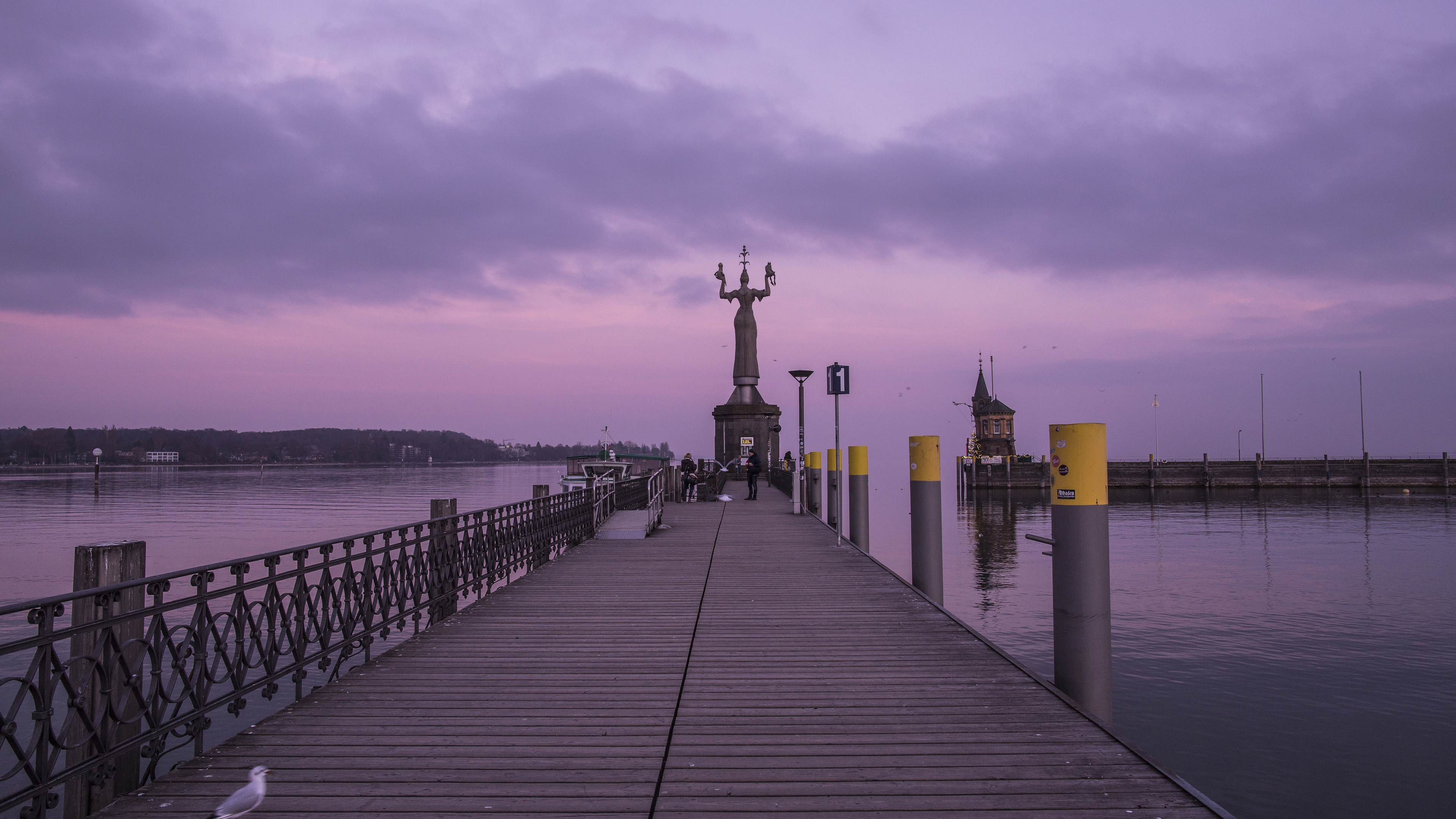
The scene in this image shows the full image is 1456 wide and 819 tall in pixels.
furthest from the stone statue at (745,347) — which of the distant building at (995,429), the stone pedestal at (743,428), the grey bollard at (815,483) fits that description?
the distant building at (995,429)

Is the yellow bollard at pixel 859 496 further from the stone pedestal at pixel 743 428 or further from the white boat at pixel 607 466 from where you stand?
the stone pedestal at pixel 743 428

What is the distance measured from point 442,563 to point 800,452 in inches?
675

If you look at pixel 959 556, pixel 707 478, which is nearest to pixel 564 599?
pixel 707 478

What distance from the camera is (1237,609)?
66.7 ft

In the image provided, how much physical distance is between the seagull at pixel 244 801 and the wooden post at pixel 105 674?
609 mm

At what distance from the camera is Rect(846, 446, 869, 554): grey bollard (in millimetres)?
15141

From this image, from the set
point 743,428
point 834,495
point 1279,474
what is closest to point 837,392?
point 834,495

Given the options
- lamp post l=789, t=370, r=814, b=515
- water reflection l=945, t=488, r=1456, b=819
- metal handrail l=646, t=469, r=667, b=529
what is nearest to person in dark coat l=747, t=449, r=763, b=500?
lamp post l=789, t=370, r=814, b=515

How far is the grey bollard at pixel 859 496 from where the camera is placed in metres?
15.1

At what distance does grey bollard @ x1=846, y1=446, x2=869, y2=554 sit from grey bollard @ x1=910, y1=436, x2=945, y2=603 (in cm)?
386

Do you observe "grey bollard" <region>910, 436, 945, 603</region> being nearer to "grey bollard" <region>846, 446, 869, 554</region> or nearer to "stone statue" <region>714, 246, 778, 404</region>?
"grey bollard" <region>846, 446, 869, 554</region>

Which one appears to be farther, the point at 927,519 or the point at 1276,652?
the point at 1276,652

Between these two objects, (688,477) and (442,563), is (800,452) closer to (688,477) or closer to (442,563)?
(688,477)

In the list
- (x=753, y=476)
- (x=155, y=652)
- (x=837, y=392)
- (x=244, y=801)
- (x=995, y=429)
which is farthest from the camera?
(x=995, y=429)
